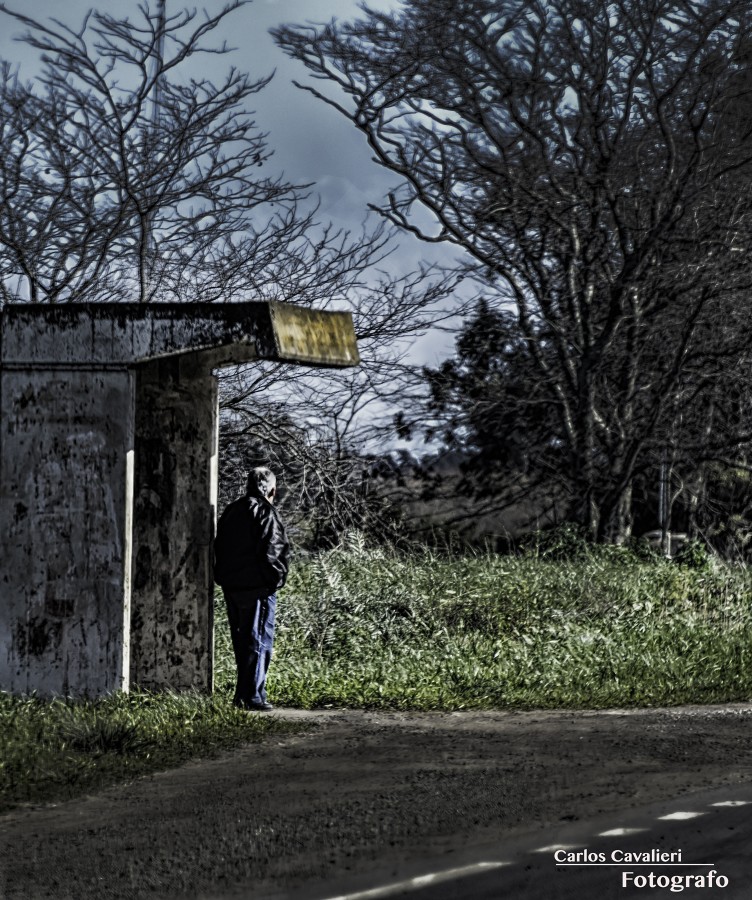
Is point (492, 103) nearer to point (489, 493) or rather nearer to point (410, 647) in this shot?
point (489, 493)

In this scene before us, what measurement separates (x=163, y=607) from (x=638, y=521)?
53.3 feet

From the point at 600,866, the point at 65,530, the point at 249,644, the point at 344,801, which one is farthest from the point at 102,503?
the point at 600,866

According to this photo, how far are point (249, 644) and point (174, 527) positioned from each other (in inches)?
41.5

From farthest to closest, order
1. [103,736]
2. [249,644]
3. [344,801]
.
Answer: [249,644] → [103,736] → [344,801]

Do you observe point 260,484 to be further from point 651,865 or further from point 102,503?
point 651,865

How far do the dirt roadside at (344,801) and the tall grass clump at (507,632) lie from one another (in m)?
1.34

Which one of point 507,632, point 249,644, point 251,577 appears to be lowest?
point 507,632

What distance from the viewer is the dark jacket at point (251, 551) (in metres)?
8.50

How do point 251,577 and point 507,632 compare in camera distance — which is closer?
point 251,577

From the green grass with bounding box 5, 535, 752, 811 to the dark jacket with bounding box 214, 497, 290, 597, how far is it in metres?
0.89

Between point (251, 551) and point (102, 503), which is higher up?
point (102, 503)

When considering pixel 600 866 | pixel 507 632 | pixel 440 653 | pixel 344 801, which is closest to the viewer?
pixel 600 866

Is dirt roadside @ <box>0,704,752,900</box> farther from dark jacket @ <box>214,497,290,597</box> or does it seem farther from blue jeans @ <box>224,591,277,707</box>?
dark jacket @ <box>214,497,290,597</box>

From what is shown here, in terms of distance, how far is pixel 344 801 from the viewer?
5641 mm
